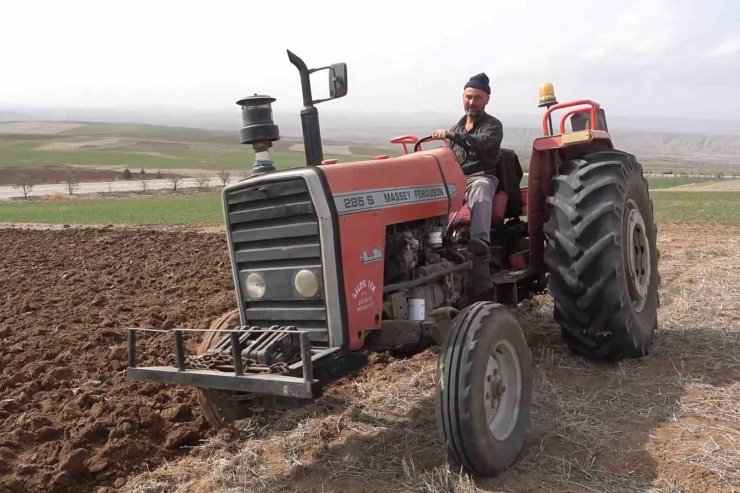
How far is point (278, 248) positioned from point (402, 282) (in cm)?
75

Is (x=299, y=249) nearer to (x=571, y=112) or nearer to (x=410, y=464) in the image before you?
(x=410, y=464)

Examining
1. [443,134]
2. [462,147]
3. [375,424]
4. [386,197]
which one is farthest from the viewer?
[462,147]

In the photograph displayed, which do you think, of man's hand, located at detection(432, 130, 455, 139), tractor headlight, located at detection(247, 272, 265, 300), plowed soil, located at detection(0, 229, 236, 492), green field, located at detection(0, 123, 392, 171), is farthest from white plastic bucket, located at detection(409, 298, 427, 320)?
green field, located at detection(0, 123, 392, 171)

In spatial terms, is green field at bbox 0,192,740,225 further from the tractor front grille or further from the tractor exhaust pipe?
the tractor front grille

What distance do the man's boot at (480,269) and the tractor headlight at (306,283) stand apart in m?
1.35

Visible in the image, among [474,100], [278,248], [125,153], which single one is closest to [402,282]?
[278,248]

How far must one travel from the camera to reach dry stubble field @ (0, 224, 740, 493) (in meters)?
3.43

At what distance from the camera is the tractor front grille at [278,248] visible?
3.64m

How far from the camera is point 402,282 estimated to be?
4.03 metres

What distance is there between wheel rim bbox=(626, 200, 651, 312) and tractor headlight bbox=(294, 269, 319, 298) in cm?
252

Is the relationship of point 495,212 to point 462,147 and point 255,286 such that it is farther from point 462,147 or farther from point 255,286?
point 255,286

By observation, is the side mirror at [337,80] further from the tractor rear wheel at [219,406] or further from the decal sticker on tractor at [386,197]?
the tractor rear wheel at [219,406]

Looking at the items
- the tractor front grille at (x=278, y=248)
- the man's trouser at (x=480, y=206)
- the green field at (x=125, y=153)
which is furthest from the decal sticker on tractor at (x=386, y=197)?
the green field at (x=125, y=153)

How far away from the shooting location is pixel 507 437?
3518 mm
